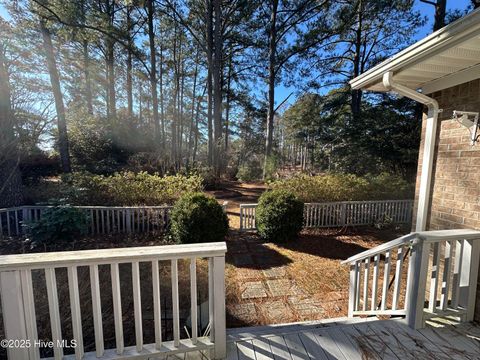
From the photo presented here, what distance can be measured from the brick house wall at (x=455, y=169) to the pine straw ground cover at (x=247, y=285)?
1.51 metres

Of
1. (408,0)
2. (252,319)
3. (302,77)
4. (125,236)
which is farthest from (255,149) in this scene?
(252,319)

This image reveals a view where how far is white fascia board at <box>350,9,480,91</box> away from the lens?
1316 mm

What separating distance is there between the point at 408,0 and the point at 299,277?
38.5 ft

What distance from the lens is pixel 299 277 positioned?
3381 mm

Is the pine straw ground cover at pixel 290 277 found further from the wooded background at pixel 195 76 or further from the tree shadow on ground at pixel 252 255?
the wooded background at pixel 195 76

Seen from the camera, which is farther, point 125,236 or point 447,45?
point 125,236

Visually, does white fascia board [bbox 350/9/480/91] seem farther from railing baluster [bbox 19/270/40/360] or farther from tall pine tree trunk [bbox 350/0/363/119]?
tall pine tree trunk [bbox 350/0/363/119]

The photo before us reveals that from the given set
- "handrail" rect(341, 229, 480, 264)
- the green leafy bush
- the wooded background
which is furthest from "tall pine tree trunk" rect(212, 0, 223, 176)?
"handrail" rect(341, 229, 480, 264)

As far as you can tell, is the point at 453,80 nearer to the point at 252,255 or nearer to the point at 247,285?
the point at 247,285

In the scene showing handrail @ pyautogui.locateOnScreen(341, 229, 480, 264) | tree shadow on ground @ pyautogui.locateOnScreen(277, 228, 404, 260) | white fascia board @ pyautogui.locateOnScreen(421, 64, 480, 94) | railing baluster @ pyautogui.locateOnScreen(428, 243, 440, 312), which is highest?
white fascia board @ pyautogui.locateOnScreen(421, 64, 480, 94)

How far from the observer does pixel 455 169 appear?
2074 mm

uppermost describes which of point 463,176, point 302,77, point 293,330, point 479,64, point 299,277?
point 302,77

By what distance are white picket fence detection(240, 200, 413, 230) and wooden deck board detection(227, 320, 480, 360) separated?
367 cm

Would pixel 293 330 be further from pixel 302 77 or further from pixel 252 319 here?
pixel 302 77
